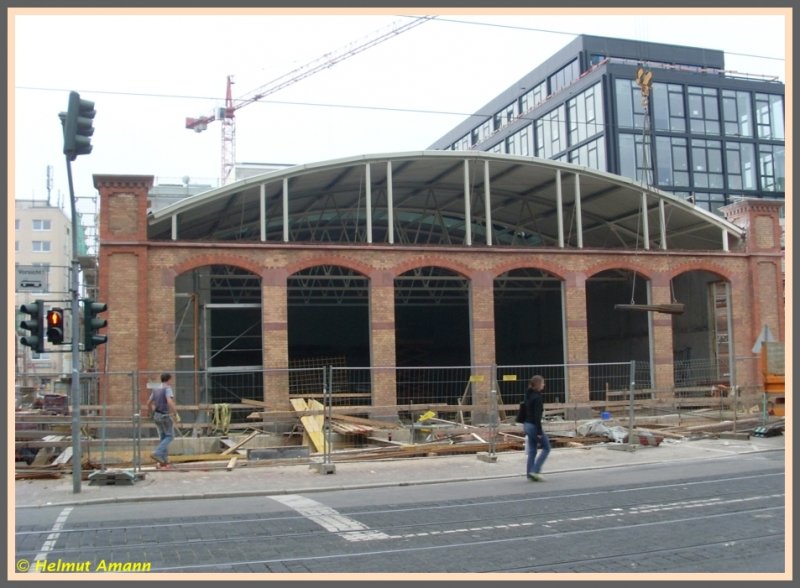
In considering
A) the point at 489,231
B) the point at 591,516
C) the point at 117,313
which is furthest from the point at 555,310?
the point at 591,516

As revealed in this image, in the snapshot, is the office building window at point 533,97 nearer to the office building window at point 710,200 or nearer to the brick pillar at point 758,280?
the office building window at point 710,200

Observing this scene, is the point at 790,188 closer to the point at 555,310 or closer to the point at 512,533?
the point at 512,533

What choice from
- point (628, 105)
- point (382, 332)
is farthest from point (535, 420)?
point (628, 105)

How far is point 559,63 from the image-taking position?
5894 cm

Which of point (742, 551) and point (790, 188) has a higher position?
point (790, 188)

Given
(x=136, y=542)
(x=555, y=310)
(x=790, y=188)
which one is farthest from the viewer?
(x=555, y=310)

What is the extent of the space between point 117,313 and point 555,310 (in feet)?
77.4

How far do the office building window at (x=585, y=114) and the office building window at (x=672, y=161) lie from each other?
3.95m

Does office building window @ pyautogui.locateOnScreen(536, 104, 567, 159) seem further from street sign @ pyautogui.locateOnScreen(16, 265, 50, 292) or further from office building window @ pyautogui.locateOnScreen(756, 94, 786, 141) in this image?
street sign @ pyautogui.locateOnScreen(16, 265, 50, 292)

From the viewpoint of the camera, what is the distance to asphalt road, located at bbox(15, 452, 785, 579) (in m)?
8.30

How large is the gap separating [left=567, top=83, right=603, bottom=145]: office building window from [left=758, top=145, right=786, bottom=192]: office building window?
431 inches

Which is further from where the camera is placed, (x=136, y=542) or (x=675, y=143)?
(x=675, y=143)

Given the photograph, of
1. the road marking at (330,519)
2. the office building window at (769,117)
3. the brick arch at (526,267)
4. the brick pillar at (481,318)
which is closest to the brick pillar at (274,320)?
the brick pillar at (481,318)

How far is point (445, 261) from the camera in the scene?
2908 cm
